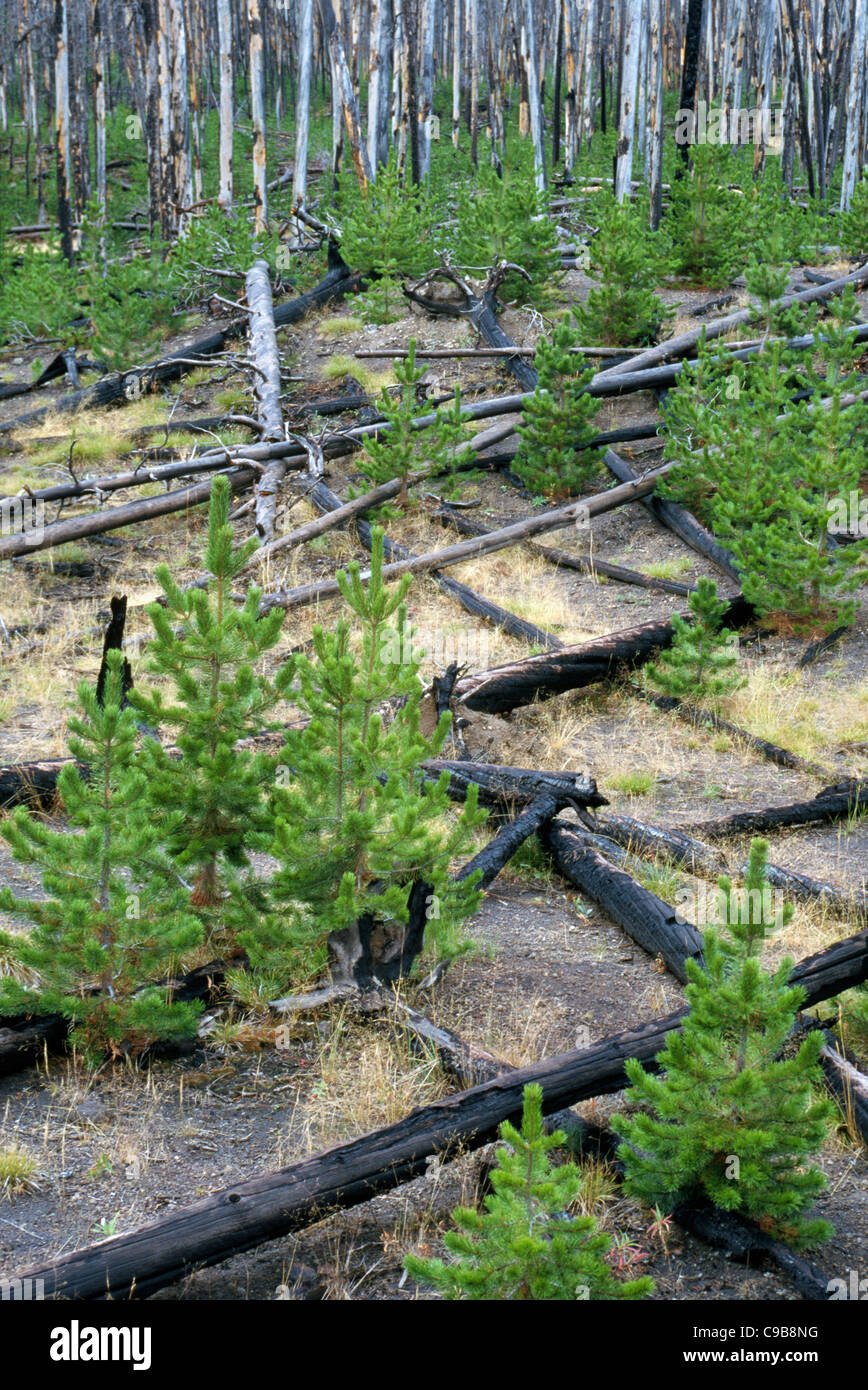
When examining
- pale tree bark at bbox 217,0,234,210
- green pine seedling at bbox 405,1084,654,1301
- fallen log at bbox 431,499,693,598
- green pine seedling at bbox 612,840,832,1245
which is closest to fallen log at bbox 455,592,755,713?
fallen log at bbox 431,499,693,598

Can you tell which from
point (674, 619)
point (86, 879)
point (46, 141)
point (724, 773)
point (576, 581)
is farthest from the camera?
point (46, 141)

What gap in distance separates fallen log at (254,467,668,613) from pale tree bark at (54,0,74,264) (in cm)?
1330

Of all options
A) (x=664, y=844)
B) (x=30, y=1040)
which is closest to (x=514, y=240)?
(x=664, y=844)

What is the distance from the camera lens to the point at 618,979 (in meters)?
5.31

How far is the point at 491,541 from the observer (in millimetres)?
10992

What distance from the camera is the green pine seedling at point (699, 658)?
26.8 feet

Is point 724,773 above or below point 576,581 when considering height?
below

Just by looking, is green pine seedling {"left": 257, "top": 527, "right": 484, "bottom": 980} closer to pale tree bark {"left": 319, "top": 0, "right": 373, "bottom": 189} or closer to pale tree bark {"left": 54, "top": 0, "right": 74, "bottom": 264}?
pale tree bark {"left": 319, "top": 0, "right": 373, "bottom": 189}

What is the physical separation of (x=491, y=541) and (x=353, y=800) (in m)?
6.62

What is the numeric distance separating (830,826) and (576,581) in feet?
15.1

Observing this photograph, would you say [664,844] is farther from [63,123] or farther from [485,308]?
[63,123]

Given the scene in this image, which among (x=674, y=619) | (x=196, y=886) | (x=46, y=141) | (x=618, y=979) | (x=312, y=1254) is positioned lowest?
(x=312, y=1254)
